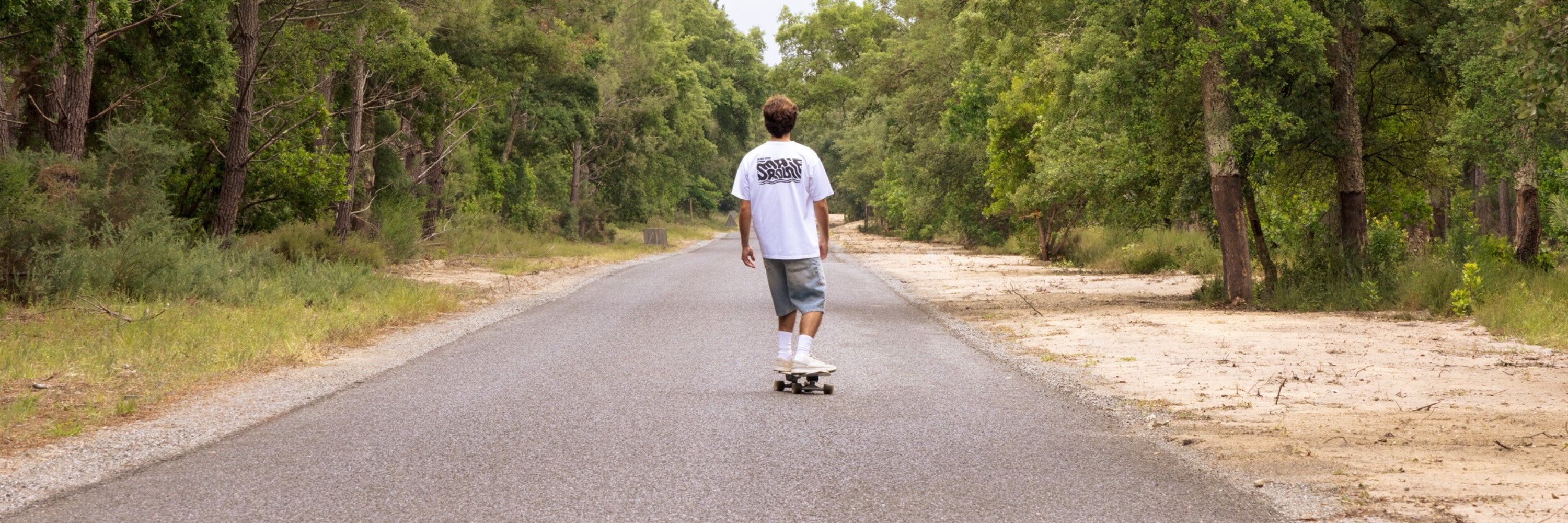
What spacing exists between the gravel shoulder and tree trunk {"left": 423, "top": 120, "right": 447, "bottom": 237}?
2075 cm

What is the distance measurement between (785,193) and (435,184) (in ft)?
97.9

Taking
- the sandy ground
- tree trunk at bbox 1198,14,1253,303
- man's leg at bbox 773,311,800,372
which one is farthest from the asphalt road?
tree trunk at bbox 1198,14,1253,303

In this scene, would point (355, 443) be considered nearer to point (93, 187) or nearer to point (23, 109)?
point (93, 187)

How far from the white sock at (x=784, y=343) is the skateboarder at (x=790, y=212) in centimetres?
16

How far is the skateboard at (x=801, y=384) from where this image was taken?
8.06 metres

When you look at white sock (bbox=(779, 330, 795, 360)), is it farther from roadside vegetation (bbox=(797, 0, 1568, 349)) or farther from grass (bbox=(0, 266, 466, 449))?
roadside vegetation (bbox=(797, 0, 1568, 349))

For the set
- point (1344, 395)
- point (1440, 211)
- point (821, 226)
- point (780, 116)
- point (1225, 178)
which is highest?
point (780, 116)

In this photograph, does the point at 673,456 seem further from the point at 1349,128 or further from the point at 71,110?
the point at 71,110

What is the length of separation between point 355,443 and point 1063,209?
30.1m

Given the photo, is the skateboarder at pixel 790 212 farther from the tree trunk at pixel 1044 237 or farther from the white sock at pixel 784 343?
the tree trunk at pixel 1044 237

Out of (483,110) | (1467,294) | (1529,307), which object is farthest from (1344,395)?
(483,110)

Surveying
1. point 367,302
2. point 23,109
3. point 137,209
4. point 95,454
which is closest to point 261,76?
point 23,109

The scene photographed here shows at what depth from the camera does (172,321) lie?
12117 mm

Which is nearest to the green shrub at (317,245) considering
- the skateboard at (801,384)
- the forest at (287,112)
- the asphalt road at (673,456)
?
the forest at (287,112)
